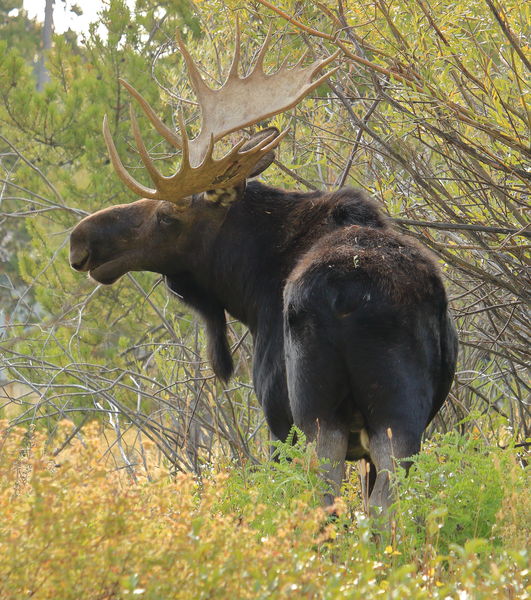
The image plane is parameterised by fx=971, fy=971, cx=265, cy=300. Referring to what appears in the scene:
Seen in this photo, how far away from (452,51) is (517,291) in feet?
5.10

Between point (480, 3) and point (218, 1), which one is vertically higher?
point (218, 1)

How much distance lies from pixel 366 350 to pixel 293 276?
1.89 feet

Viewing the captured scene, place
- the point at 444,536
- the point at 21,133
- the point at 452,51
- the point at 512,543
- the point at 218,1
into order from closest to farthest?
the point at 512,543
the point at 444,536
the point at 452,51
the point at 218,1
the point at 21,133

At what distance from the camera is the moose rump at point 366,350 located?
13.8 feet

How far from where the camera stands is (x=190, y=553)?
2.51m

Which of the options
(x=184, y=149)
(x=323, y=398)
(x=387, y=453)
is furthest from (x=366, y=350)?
(x=184, y=149)

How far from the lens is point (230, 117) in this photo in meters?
5.98

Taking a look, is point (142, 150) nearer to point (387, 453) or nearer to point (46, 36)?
point (387, 453)

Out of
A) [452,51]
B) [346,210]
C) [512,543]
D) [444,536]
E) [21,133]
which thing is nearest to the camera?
[512,543]

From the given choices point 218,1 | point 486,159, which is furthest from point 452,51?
point 218,1

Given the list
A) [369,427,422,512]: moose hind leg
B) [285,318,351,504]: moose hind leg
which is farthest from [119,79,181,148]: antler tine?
[369,427,422,512]: moose hind leg

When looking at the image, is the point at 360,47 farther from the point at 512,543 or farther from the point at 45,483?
the point at 45,483

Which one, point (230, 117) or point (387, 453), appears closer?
point (387, 453)

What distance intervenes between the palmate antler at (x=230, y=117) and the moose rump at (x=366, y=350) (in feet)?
4.18
